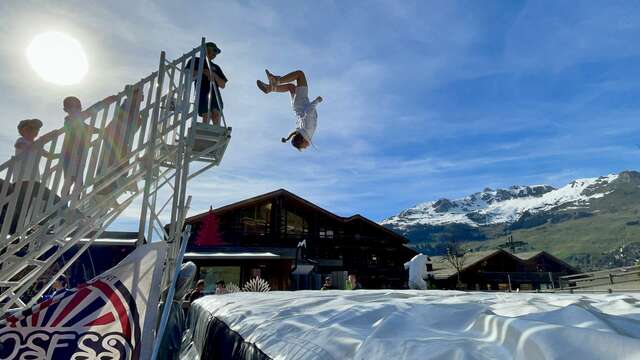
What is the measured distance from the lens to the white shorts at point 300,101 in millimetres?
6086

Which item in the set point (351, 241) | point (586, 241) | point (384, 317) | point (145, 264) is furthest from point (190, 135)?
point (586, 241)

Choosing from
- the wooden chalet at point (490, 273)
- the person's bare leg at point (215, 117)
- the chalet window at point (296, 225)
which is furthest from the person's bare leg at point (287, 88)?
the wooden chalet at point (490, 273)

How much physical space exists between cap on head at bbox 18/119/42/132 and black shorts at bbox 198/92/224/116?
166 cm

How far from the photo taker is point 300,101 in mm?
6102

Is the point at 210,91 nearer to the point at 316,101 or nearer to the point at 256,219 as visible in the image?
the point at 316,101

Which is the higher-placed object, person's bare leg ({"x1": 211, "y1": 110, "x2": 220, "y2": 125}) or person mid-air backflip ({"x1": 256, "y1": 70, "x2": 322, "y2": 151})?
person mid-air backflip ({"x1": 256, "y1": 70, "x2": 322, "y2": 151})

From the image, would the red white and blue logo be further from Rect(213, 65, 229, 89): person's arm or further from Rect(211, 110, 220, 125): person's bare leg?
Rect(213, 65, 229, 89): person's arm

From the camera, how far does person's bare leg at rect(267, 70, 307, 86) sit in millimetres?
5883

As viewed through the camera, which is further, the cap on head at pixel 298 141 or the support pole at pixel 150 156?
the cap on head at pixel 298 141

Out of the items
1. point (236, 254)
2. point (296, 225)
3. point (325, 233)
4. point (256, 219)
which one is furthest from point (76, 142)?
point (325, 233)

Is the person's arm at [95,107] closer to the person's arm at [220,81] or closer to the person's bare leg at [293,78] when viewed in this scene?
the person's arm at [220,81]

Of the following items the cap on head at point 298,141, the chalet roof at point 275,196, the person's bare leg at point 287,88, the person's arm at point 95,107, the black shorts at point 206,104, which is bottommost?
the person's arm at point 95,107

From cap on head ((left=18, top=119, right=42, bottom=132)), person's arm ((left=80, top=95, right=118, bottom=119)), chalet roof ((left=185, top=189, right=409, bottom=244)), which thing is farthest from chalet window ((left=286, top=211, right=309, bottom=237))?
person's arm ((left=80, top=95, right=118, bottom=119))

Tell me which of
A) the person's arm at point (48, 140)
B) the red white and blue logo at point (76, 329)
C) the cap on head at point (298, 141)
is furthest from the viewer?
the cap on head at point (298, 141)
